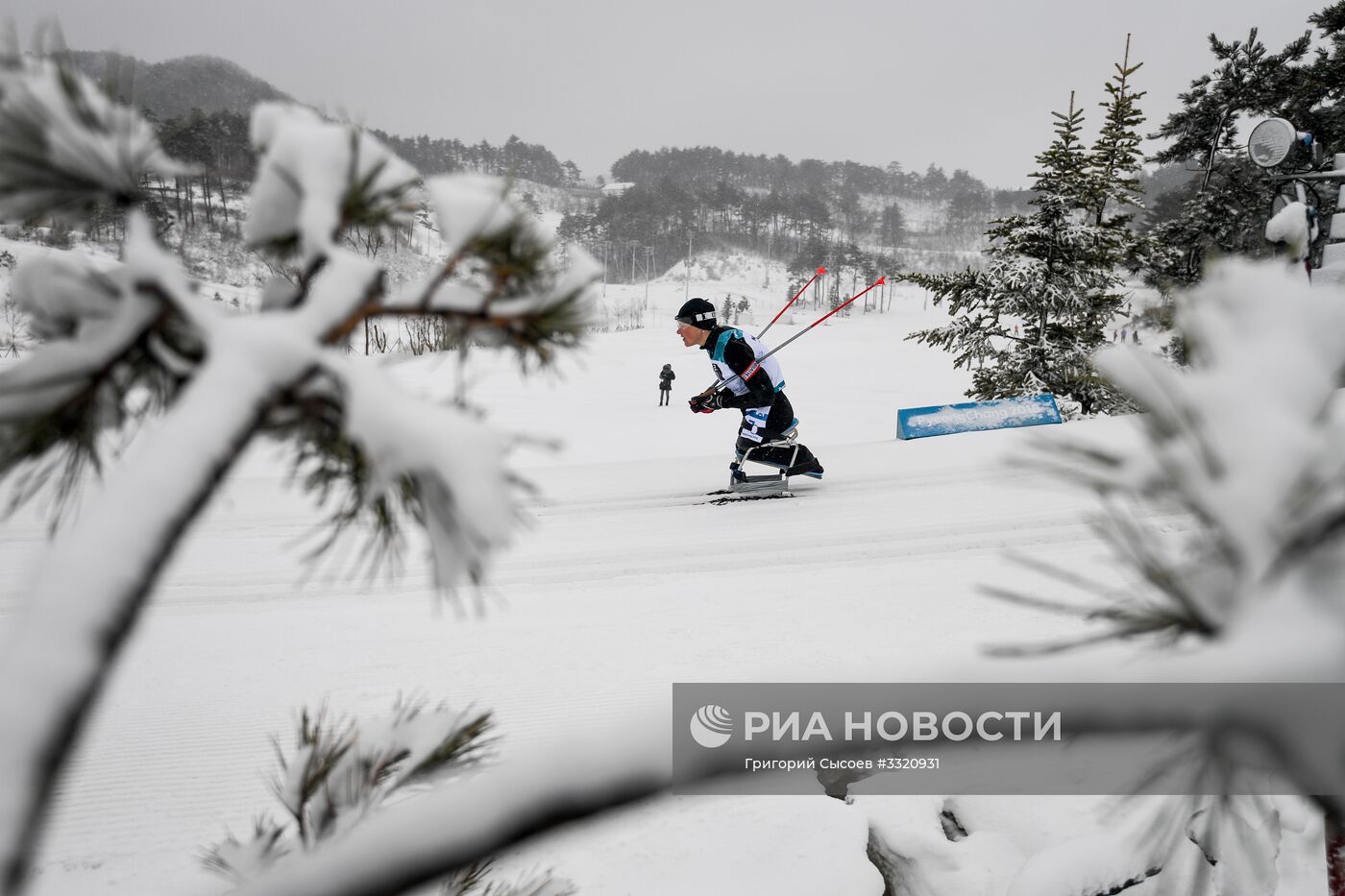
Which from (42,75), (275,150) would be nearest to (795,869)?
(275,150)

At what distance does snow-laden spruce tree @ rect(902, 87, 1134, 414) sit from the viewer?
9.83 meters

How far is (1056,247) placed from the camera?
9.91 metres

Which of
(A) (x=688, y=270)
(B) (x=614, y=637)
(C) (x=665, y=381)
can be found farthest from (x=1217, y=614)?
(A) (x=688, y=270)

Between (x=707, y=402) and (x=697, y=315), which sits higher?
(x=697, y=315)

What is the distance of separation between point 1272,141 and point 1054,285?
359 centimetres

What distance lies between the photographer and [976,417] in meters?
8.17

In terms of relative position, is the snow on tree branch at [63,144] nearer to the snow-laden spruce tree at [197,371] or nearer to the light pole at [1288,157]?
the snow-laden spruce tree at [197,371]

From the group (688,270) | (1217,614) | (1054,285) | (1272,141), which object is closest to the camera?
(1217,614)

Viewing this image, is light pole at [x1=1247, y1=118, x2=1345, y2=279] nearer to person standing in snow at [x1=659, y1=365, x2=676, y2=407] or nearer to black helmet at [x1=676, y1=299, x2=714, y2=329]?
black helmet at [x1=676, y1=299, x2=714, y2=329]

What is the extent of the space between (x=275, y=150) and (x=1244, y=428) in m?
0.98

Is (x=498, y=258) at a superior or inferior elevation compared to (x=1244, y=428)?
superior

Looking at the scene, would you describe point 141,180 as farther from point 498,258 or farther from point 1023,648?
point 1023,648

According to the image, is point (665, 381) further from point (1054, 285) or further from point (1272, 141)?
point (1272, 141)

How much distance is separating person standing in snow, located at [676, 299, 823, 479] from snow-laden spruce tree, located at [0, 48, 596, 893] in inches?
181
